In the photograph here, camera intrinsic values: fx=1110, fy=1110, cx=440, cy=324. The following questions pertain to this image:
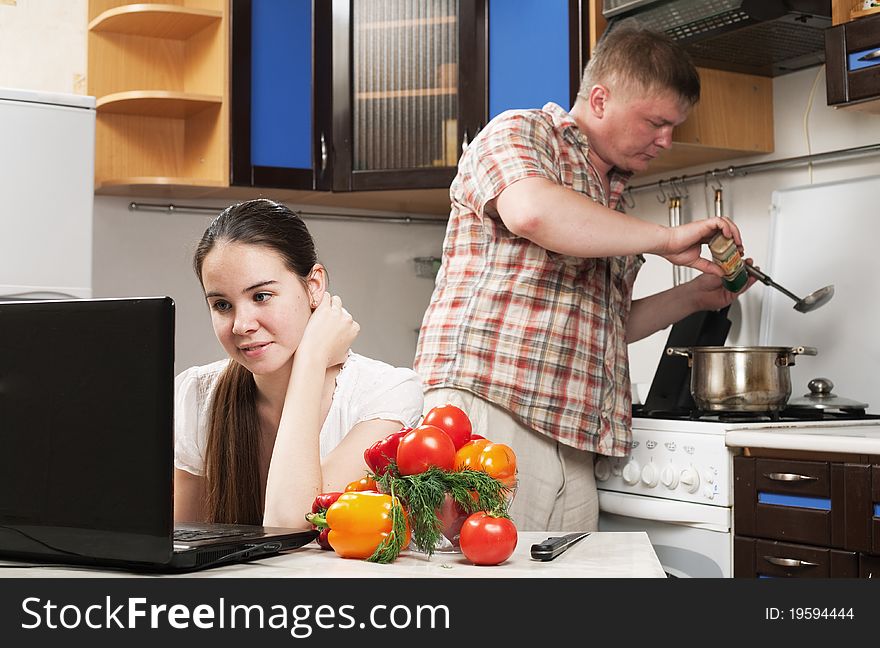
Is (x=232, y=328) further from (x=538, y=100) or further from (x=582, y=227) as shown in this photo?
(x=538, y=100)

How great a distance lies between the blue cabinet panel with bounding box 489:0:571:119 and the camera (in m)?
2.82

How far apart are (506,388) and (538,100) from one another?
1.03m

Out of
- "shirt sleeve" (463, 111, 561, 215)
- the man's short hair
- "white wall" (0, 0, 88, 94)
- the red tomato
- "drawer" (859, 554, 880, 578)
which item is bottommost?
"drawer" (859, 554, 880, 578)

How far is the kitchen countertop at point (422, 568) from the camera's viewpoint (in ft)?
3.27

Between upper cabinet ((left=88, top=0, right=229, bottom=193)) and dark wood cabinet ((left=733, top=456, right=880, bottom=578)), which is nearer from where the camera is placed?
dark wood cabinet ((left=733, top=456, right=880, bottom=578))

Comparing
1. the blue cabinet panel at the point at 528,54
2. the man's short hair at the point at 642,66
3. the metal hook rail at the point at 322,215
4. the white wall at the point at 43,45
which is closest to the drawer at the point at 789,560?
the man's short hair at the point at 642,66

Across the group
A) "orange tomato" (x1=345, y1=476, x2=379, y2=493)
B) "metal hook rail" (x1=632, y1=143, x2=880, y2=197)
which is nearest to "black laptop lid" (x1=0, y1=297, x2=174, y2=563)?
"orange tomato" (x1=345, y1=476, x2=379, y2=493)

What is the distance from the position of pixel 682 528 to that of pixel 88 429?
5.13ft

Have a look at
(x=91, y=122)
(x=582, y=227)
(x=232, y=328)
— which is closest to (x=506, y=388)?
(x=582, y=227)

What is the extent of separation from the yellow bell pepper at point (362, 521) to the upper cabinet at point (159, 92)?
2121 mm

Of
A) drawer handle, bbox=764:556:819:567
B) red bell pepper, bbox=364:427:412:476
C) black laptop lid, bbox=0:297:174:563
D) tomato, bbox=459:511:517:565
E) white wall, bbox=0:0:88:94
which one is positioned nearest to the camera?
black laptop lid, bbox=0:297:174:563

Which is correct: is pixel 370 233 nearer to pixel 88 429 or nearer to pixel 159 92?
pixel 159 92

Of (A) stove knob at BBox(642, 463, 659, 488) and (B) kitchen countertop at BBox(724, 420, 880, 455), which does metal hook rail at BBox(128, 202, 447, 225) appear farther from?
(B) kitchen countertop at BBox(724, 420, 880, 455)

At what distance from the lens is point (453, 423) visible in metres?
1.18
